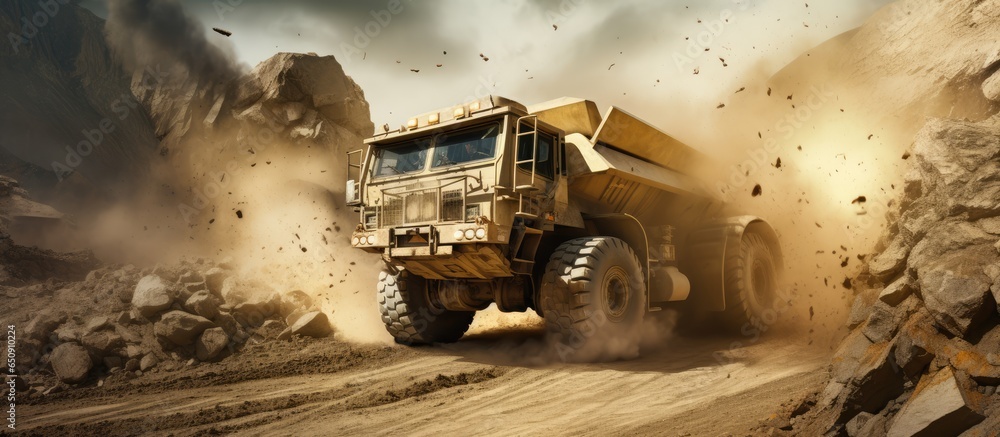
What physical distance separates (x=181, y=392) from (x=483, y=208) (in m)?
3.79

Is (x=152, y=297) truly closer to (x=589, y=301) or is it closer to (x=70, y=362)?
(x=70, y=362)

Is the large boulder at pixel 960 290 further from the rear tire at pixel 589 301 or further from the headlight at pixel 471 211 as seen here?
the headlight at pixel 471 211

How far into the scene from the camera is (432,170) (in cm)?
797

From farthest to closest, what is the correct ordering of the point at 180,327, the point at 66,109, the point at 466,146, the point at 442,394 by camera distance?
the point at 66,109 → the point at 180,327 → the point at 466,146 → the point at 442,394

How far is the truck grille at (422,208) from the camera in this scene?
7.52 m

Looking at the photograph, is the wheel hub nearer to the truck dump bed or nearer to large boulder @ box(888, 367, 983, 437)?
the truck dump bed

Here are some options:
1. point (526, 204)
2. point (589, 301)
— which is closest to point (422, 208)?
point (526, 204)

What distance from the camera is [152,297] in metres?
8.90

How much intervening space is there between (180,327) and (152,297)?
95 centimetres

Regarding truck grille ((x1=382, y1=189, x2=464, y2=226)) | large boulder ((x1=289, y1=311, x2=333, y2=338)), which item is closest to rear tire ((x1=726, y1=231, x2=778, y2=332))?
truck grille ((x1=382, y1=189, x2=464, y2=226))

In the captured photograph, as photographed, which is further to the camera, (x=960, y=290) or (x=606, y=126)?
(x=606, y=126)

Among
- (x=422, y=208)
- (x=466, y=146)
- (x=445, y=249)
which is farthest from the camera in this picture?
(x=466, y=146)

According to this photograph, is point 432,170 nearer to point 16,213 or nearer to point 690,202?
point 690,202

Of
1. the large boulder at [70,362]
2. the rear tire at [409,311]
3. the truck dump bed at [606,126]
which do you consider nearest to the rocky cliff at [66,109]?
the large boulder at [70,362]
